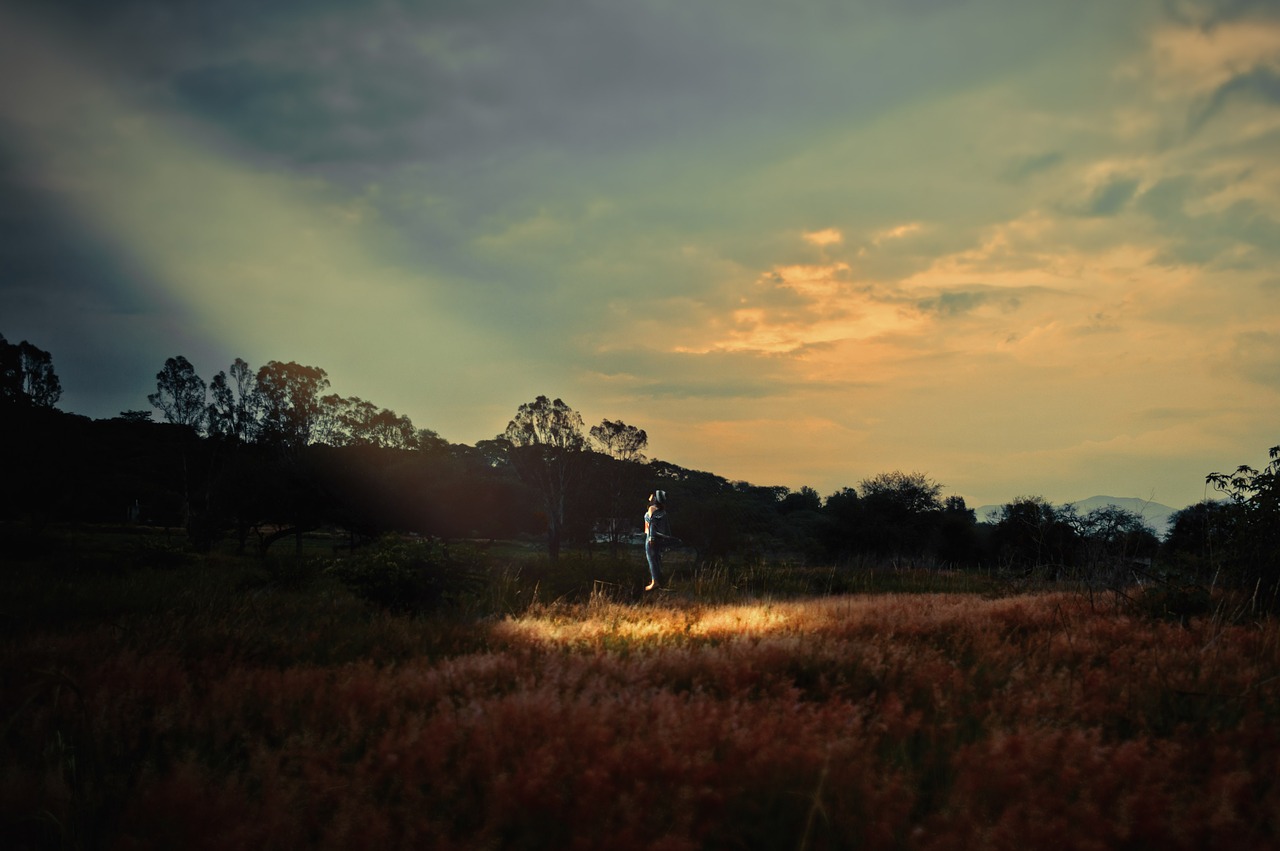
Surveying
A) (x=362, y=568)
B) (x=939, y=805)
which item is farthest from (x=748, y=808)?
(x=362, y=568)

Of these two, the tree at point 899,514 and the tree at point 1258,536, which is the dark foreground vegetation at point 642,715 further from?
the tree at point 899,514

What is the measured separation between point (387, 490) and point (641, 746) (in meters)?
48.1

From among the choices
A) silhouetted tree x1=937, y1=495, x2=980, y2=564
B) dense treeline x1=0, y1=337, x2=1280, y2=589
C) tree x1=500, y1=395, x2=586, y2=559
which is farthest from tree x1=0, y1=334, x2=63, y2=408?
silhouetted tree x1=937, y1=495, x2=980, y2=564

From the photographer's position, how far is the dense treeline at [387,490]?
36.8 metres

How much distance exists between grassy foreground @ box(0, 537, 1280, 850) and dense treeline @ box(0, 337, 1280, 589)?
8386 mm

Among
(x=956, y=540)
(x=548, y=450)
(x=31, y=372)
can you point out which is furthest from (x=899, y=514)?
(x=31, y=372)

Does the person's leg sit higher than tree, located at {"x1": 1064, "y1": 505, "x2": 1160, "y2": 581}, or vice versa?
tree, located at {"x1": 1064, "y1": 505, "x2": 1160, "y2": 581}

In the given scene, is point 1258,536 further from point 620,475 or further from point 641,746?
point 620,475

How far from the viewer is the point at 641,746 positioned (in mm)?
3275

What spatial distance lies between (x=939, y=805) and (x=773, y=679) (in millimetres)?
2312

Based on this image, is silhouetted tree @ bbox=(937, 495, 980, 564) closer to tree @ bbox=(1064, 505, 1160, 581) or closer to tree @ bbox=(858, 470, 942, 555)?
tree @ bbox=(858, 470, 942, 555)

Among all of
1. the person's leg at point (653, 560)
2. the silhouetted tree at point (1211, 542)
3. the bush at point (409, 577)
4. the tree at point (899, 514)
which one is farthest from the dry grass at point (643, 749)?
the tree at point (899, 514)

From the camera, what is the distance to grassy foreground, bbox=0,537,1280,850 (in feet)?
9.37

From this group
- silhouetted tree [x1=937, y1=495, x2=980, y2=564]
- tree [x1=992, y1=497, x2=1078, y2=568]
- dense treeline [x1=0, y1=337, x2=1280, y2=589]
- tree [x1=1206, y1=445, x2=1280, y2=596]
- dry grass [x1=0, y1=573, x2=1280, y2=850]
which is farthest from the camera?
silhouetted tree [x1=937, y1=495, x2=980, y2=564]
